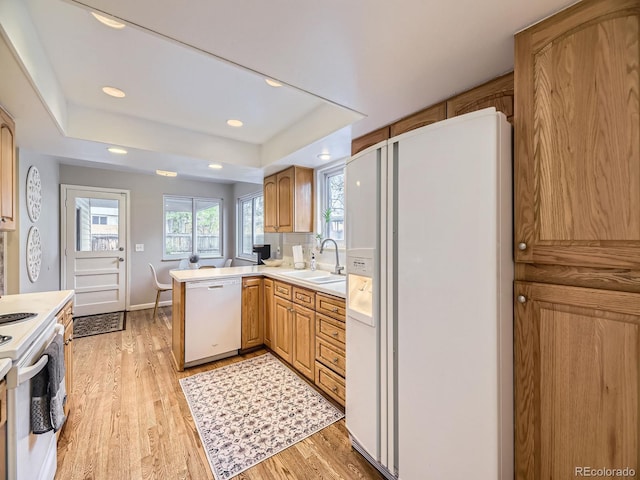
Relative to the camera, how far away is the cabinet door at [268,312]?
312cm

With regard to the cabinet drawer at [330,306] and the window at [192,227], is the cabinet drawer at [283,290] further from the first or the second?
the window at [192,227]

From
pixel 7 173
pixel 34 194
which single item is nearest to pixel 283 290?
pixel 7 173

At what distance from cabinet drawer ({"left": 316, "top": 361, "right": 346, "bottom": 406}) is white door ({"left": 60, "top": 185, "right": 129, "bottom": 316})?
4299 mm

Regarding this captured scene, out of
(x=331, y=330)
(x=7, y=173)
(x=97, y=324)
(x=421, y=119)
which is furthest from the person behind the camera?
(x=97, y=324)

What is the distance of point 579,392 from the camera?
971 mm

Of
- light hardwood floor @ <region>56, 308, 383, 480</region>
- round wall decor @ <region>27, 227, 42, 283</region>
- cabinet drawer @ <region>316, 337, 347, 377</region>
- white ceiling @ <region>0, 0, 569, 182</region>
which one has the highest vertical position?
white ceiling @ <region>0, 0, 569, 182</region>

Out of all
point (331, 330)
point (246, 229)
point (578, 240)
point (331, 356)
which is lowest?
point (331, 356)

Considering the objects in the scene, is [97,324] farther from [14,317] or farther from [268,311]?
[14,317]

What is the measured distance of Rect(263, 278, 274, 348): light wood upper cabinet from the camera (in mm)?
3114

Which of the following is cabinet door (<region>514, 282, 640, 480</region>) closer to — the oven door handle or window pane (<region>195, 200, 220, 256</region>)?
the oven door handle

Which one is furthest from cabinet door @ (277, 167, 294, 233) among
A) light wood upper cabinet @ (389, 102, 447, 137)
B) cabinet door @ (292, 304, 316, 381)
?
light wood upper cabinet @ (389, 102, 447, 137)

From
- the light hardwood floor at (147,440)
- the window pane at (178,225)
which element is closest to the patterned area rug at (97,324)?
the light hardwood floor at (147,440)

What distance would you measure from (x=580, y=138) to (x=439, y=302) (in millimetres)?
784

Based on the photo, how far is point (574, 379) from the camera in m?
0.98
